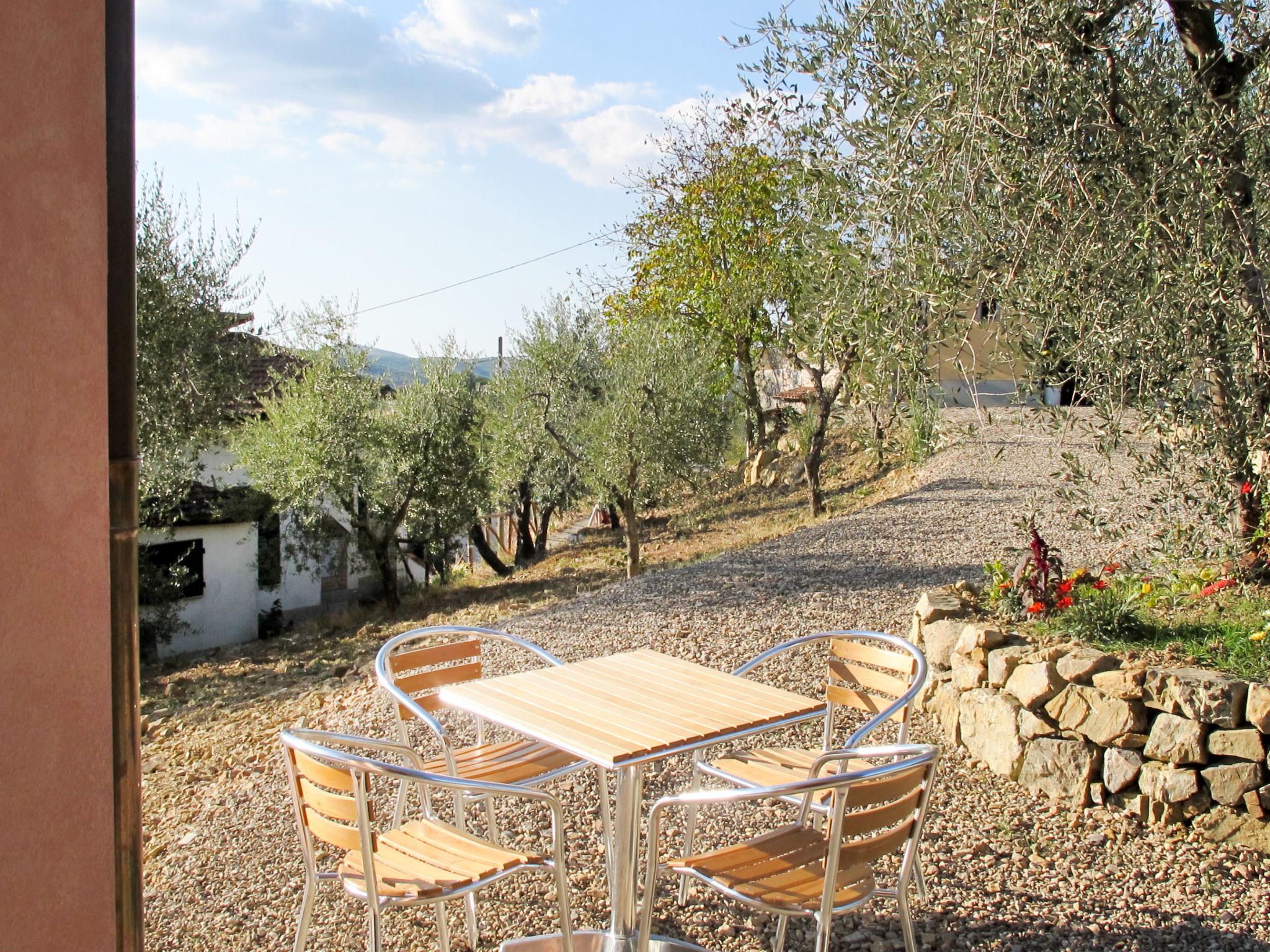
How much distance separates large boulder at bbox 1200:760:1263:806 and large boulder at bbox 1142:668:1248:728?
16 centimetres

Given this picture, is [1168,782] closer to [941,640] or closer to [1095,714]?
[1095,714]

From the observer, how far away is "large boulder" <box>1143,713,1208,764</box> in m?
4.22

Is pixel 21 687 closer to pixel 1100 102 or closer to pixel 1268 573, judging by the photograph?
pixel 1100 102

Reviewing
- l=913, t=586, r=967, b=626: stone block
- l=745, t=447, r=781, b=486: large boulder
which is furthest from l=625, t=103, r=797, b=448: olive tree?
l=913, t=586, r=967, b=626: stone block

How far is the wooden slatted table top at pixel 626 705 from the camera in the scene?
9.96ft

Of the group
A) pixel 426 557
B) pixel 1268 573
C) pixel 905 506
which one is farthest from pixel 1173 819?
pixel 426 557

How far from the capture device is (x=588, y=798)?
473cm

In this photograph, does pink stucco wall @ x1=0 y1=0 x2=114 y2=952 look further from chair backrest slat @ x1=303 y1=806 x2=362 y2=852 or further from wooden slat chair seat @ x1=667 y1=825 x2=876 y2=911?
wooden slat chair seat @ x1=667 y1=825 x2=876 y2=911

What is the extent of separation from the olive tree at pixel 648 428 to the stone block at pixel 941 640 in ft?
23.3

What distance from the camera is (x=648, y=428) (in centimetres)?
1273

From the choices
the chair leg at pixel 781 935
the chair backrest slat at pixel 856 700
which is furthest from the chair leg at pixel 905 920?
the chair backrest slat at pixel 856 700

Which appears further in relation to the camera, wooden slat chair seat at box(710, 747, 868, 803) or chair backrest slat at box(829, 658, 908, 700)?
chair backrest slat at box(829, 658, 908, 700)

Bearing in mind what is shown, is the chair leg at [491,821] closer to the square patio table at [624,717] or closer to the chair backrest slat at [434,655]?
the square patio table at [624,717]

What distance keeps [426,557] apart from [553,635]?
8.39 metres
